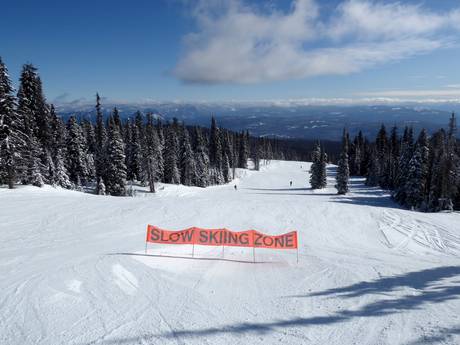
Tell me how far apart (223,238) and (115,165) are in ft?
105

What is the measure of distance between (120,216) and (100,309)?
48.8ft

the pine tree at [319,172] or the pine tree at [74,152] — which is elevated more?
the pine tree at [74,152]

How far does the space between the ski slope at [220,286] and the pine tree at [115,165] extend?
19379 mm

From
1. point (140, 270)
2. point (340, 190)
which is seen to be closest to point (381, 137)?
point (340, 190)

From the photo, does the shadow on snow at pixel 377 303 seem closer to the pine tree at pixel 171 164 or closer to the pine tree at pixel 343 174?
the pine tree at pixel 343 174

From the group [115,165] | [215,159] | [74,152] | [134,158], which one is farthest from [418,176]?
[74,152]

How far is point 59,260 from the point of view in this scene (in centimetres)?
1362

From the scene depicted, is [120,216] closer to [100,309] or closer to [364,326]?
[100,309]

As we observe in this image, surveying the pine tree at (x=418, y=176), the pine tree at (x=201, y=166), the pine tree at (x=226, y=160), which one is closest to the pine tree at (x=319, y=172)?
the pine tree at (x=418, y=176)

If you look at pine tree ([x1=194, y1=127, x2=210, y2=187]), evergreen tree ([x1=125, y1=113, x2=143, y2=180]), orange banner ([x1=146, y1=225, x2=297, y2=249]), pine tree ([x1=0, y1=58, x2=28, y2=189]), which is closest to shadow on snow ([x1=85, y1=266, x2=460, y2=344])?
orange banner ([x1=146, y1=225, x2=297, y2=249])

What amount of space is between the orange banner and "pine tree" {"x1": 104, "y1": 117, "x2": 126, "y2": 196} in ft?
97.7

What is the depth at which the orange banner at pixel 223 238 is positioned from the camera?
46.9ft

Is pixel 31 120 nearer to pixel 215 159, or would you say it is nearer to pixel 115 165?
pixel 115 165

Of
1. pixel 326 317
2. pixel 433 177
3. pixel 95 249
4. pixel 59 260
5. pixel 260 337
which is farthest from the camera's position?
pixel 433 177
